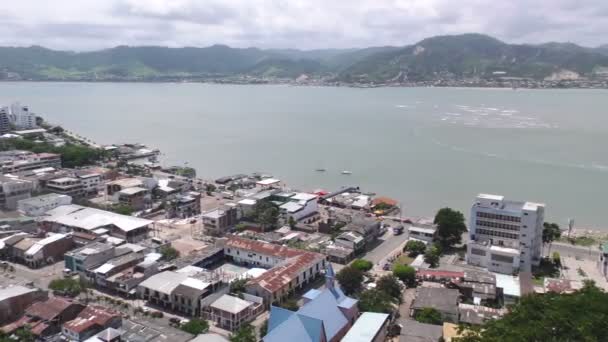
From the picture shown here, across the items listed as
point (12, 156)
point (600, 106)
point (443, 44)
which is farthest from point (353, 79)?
point (12, 156)

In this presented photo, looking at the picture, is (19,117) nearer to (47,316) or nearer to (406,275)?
(47,316)

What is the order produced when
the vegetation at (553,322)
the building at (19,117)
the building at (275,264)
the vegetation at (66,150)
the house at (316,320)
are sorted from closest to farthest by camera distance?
the vegetation at (553,322), the house at (316,320), the building at (275,264), the vegetation at (66,150), the building at (19,117)

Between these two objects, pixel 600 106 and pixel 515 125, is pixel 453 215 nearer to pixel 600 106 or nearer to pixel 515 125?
pixel 515 125

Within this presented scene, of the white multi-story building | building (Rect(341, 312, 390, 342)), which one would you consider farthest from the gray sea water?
building (Rect(341, 312, 390, 342))

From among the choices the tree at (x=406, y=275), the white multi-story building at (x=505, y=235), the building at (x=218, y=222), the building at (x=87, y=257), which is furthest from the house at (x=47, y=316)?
the white multi-story building at (x=505, y=235)

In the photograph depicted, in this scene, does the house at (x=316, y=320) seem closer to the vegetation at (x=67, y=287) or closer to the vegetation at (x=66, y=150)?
the vegetation at (x=67, y=287)

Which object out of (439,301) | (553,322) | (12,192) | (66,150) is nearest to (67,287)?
(439,301)
